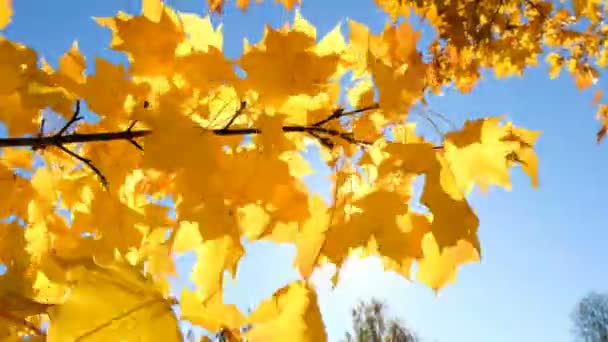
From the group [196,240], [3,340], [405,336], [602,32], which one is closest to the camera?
[3,340]

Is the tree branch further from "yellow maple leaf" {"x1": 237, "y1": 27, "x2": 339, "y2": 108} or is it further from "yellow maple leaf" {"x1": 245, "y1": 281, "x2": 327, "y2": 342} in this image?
"yellow maple leaf" {"x1": 245, "y1": 281, "x2": 327, "y2": 342}

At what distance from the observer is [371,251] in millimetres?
968

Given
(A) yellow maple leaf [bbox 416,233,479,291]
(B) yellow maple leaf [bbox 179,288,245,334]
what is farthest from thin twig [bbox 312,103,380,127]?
(B) yellow maple leaf [bbox 179,288,245,334]

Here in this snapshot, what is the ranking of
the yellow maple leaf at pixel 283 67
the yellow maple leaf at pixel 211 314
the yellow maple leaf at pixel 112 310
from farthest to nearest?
the yellow maple leaf at pixel 283 67 < the yellow maple leaf at pixel 211 314 < the yellow maple leaf at pixel 112 310

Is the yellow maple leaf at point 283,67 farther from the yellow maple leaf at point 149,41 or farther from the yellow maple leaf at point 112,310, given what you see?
the yellow maple leaf at point 112,310

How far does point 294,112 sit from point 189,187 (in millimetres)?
227

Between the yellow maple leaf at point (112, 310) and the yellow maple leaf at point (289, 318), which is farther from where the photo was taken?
the yellow maple leaf at point (289, 318)

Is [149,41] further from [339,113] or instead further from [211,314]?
[211,314]

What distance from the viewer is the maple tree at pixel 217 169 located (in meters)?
0.67

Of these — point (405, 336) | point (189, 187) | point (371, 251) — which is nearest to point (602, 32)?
point (371, 251)

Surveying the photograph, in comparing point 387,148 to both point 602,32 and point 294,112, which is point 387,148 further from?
point 602,32

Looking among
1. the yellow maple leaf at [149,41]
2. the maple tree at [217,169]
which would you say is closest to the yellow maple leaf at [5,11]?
the maple tree at [217,169]

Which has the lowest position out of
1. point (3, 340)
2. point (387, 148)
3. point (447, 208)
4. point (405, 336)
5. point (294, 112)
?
point (3, 340)

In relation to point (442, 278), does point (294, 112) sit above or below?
above
